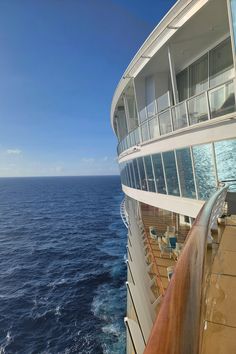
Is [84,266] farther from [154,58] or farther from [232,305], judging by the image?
[232,305]

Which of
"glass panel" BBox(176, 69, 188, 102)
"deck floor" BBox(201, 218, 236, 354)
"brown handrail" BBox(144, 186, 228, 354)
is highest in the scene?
"glass panel" BBox(176, 69, 188, 102)

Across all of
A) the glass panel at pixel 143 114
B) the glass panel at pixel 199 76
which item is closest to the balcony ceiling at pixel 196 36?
the glass panel at pixel 199 76

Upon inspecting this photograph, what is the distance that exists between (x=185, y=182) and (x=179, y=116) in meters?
2.73

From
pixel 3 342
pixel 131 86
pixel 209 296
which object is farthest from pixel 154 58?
pixel 3 342

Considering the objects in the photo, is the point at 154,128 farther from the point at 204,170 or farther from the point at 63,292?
the point at 63,292

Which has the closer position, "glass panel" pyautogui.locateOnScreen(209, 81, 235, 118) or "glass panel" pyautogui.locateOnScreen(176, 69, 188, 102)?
"glass panel" pyautogui.locateOnScreen(209, 81, 235, 118)

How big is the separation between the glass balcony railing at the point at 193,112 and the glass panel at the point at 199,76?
2.89 metres

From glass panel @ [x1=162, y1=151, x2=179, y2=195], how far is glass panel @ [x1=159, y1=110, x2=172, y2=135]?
40.0 inches

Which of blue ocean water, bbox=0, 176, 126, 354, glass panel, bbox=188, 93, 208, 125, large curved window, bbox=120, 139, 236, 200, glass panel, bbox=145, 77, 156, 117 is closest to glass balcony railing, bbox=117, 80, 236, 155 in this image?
glass panel, bbox=188, 93, 208, 125

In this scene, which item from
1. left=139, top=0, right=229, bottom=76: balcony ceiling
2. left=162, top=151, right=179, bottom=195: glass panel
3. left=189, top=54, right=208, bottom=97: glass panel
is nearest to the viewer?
left=139, top=0, right=229, bottom=76: balcony ceiling

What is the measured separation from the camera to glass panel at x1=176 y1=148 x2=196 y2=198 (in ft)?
37.4

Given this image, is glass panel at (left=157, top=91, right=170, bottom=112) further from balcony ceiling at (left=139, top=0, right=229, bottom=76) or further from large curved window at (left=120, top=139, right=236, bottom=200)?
large curved window at (left=120, top=139, right=236, bottom=200)

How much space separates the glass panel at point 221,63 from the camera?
12.3 metres

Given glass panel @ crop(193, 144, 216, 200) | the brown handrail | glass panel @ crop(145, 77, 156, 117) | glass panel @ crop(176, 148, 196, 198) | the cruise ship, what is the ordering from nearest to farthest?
the brown handrail
the cruise ship
glass panel @ crop(193, 144, 216, 200)
glass panel @ crop(176, 148, 196, 198)
glass panel @ crop(145, 77, 156, 117)
